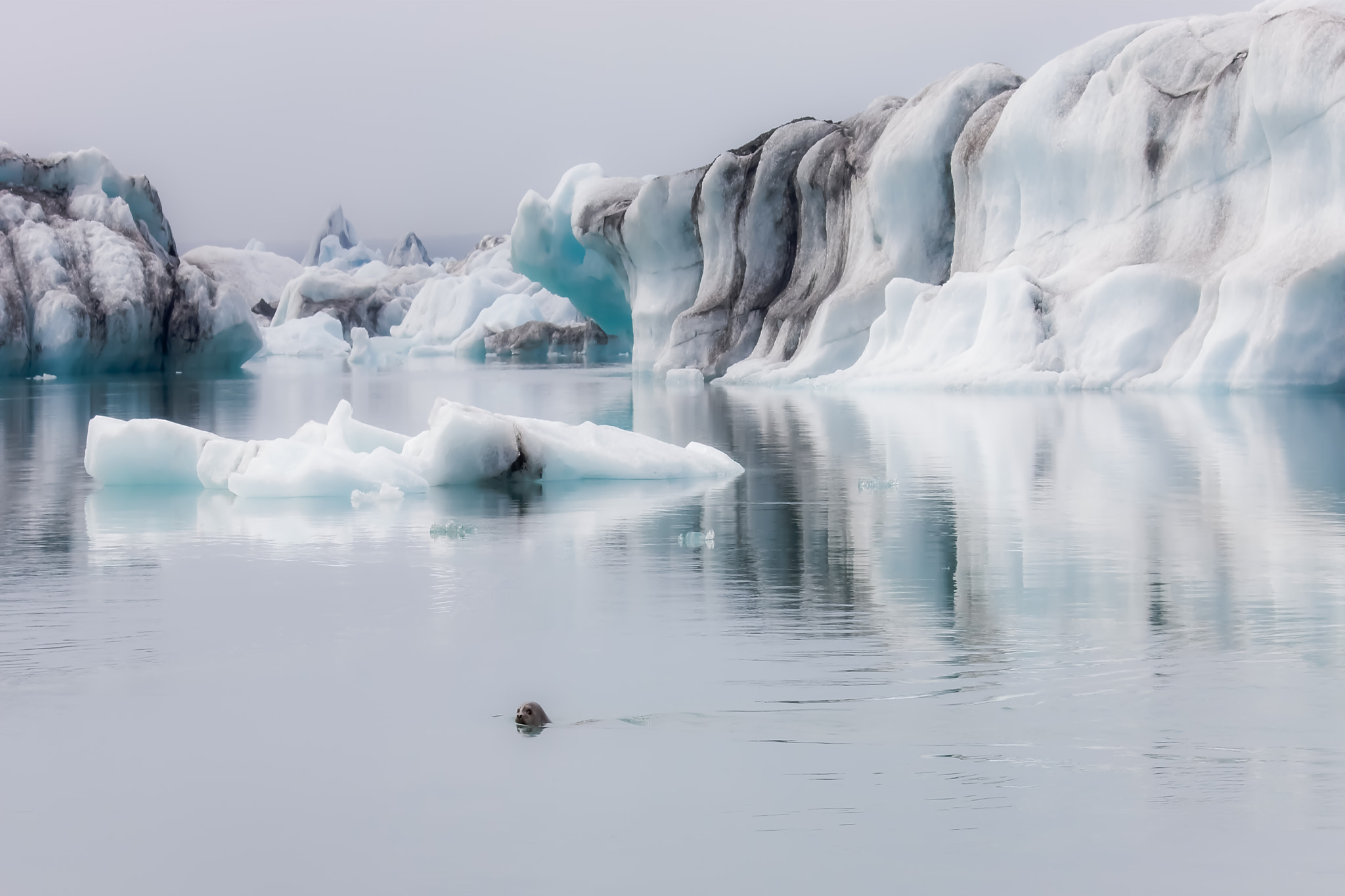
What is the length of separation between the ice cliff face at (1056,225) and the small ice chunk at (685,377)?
64cm

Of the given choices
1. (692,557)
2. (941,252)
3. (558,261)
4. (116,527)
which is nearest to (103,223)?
(558,261)

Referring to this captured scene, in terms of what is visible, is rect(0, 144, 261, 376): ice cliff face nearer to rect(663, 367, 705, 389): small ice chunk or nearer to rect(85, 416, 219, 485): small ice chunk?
rect(663, 367, 705, 389): small ice chunk

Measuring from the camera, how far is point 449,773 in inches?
152

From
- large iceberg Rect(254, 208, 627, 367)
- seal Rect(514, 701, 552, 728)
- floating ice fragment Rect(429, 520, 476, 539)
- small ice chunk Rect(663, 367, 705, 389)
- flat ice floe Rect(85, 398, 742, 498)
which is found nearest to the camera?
seal Rect(514, 701, 552, 728)

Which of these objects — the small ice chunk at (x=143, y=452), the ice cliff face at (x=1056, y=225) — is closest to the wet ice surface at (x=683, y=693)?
the small ice chunk at (x=143, y=452)

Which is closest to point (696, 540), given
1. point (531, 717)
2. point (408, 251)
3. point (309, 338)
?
point (531, 717)

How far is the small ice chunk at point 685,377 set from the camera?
2755cm

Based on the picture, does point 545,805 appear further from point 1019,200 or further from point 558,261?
point 558,261

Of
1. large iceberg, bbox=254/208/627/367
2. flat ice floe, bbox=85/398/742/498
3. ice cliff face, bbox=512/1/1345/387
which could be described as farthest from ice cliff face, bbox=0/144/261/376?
flat ice floe, bbox=85/398/742/498

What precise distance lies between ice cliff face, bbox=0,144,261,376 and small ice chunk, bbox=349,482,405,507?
28176 mm

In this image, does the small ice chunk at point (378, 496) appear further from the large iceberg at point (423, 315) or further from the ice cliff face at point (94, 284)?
the large iceberg at point (423, 315)

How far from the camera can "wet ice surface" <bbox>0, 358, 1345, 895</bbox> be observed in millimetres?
3297

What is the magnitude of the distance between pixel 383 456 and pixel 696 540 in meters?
3.30

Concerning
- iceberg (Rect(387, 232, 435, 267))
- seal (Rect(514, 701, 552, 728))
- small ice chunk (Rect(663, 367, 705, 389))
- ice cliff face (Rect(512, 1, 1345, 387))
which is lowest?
seal (Rect(514, 701, 552, 728))
